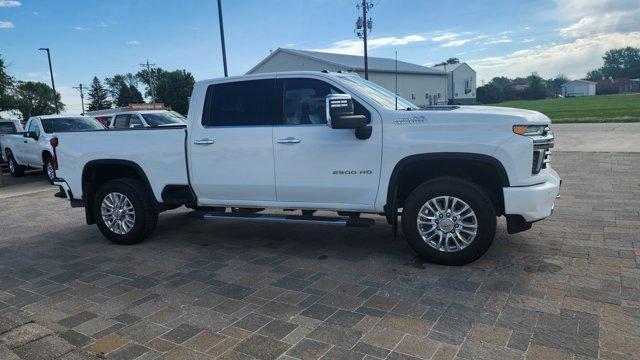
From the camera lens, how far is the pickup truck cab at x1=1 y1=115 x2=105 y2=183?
13.1 meters

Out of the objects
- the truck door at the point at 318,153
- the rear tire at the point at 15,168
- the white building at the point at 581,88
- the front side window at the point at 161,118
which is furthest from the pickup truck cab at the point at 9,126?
the white building at the point at 581,88

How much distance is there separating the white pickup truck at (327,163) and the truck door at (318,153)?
11 millimetres

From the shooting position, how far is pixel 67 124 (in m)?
13.5

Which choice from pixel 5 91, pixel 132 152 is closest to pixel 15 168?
pixel 132 152

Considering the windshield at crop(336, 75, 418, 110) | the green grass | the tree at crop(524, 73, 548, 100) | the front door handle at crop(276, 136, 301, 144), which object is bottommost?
the green grass

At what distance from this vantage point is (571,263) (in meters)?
4.61

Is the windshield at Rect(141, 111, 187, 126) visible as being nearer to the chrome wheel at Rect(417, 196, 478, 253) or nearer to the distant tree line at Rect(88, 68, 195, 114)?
the chrome wheel at Rect(417, 196, 478, 253)

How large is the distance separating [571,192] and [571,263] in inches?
143

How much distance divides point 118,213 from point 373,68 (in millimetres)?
44740

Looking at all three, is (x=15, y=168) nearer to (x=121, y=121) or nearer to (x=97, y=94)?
(x=121, y=121)

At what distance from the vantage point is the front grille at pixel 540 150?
4.41 m

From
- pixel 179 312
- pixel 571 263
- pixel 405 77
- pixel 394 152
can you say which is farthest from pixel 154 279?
pixel 405 77

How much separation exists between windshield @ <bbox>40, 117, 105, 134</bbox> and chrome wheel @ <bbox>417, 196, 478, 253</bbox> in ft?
37.3

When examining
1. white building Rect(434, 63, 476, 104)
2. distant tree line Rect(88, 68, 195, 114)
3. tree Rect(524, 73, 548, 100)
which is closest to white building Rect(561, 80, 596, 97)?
tree Rect(524, 73, 548, 100)
